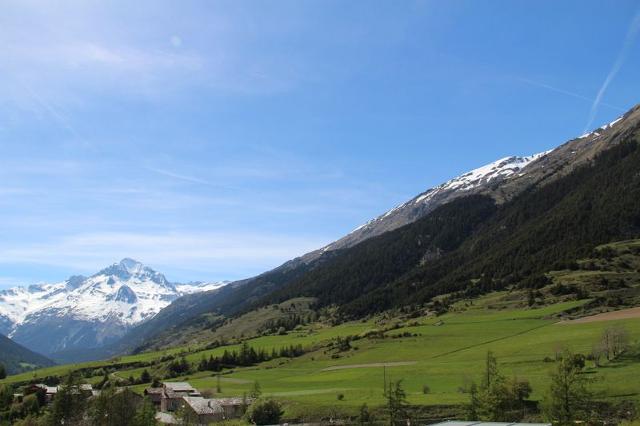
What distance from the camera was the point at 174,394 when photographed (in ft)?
483

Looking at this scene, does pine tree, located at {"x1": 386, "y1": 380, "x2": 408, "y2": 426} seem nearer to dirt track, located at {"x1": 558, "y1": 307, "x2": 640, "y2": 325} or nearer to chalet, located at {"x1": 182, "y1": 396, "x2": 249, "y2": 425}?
chalet, located at {"x1": 182, "y1": 396, "x2": 249, "y2": 425}

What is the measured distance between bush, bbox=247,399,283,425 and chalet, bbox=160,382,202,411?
4098 cm

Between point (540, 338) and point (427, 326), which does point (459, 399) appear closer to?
point (540, 338)

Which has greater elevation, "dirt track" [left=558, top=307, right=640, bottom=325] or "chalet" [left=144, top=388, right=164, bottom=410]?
Result: "dirt track" [left=558, top=307, right=640, bottom=325]

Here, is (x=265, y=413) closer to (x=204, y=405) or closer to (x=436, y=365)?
(x=204, y=405)

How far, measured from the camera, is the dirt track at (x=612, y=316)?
14012 cm

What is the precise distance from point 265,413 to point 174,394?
49074 millimetres

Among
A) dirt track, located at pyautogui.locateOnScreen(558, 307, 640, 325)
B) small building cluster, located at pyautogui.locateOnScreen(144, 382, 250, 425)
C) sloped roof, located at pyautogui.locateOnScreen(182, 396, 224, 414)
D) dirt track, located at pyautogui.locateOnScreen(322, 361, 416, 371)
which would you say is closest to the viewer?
small building cluster, located at pyautogui.locateOnScreen(144, 382, 250, 425)

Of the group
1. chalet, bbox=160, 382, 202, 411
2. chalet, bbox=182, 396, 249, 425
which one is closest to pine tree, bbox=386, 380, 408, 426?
chalet, bbox=182, 396, 249, 425

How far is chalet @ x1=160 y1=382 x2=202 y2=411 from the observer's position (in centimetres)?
14505

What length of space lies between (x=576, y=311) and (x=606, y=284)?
30.8 m

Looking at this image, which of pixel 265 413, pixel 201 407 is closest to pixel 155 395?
pixel 201 407

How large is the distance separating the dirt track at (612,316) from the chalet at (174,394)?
96.8 m

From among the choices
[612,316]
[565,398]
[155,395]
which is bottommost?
[155,395]
